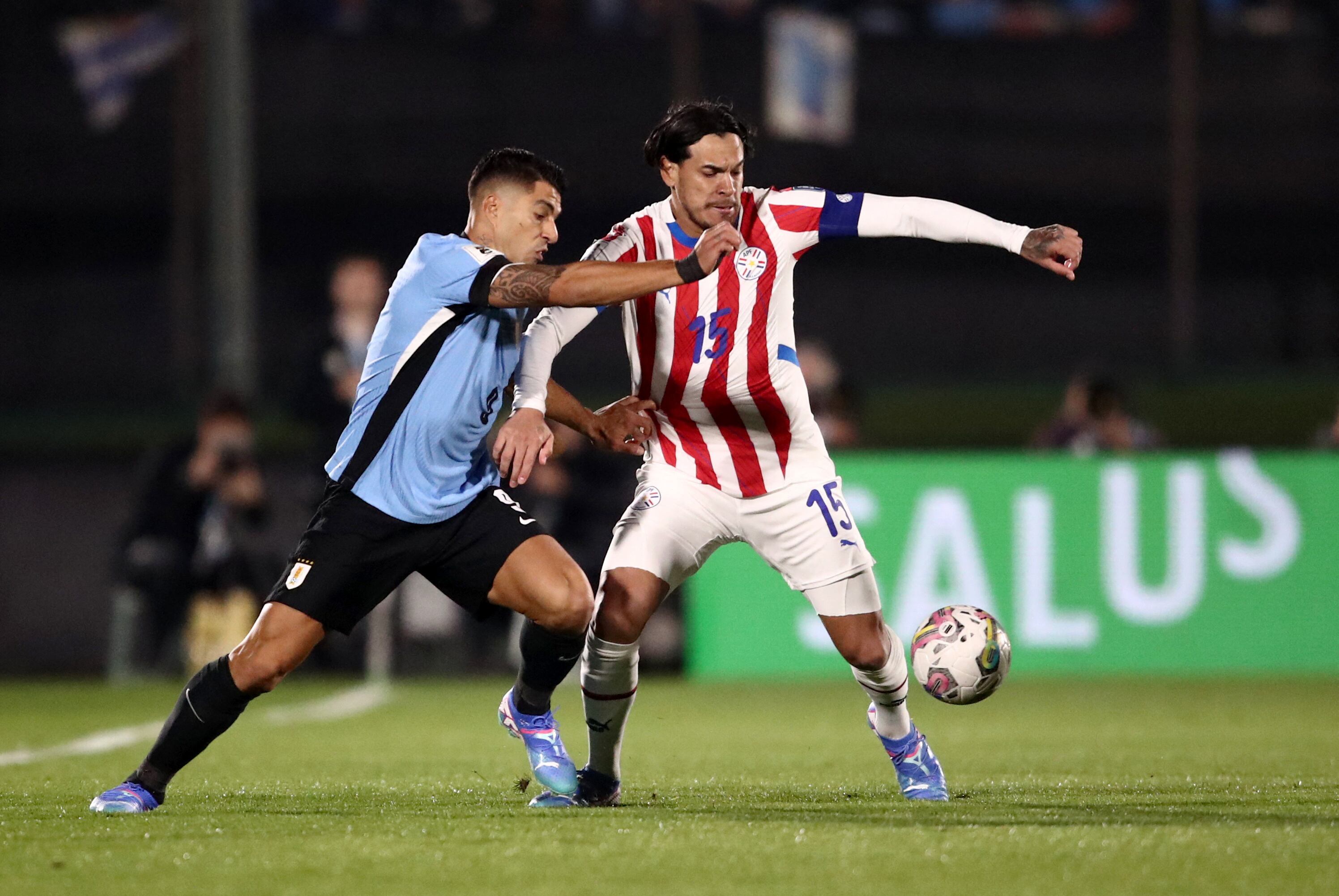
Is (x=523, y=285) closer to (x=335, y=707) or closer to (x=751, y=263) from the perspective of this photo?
(x=751, y=263)

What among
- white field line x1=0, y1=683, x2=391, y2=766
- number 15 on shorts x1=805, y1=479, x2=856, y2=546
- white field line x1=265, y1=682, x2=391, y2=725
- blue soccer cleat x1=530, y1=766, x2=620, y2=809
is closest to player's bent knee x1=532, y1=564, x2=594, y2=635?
blue soccer cleat x1=530, y1=766, x2=620, y2=809

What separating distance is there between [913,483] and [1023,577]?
86cm

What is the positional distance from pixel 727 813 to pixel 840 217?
5.98ft

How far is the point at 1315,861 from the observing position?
4738 mm

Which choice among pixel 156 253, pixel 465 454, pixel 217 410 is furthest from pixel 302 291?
pixel 465 454

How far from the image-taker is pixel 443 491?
600cm

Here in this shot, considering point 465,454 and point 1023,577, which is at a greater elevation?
point 465,454

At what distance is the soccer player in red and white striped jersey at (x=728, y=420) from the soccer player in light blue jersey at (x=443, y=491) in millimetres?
135

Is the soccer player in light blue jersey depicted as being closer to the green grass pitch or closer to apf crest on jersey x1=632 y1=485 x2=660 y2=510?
apf crest on jersey x1=632 y1=485 x2=660 y2=510

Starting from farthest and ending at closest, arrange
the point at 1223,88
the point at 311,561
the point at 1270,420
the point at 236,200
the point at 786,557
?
the point at 1223,88, the point at 1270,420, the point at 236,200, the point at 786,557, the point at 311,561

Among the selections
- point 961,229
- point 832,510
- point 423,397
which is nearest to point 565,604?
point 423,397

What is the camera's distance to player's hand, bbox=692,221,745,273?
18.0 ft

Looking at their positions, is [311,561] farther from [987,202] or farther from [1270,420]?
[987,202]

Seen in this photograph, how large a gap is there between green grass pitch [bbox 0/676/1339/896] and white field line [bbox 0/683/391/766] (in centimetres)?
19
